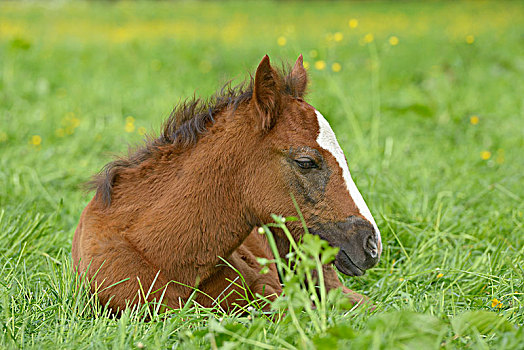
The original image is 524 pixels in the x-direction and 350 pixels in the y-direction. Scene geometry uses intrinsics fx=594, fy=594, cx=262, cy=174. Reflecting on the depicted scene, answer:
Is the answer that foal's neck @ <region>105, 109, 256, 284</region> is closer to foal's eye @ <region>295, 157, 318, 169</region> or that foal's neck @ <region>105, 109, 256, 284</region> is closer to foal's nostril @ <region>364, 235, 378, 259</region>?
foal's eye @ <region>295, 157, 318, 169</region>

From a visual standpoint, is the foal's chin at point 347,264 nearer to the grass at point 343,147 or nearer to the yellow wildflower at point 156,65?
the grass at point 343,147

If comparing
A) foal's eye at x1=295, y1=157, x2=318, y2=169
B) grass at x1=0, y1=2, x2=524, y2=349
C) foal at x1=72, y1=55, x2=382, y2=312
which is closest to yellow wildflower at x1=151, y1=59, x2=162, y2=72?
grass at x1=0, y1=2, x2=524, y2=349

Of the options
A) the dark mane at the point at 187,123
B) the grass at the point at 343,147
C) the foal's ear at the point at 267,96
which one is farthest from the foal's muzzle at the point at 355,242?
the dark mane at the point at 187,123

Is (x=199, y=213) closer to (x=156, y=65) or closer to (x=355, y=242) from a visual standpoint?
(x=355, y=242)

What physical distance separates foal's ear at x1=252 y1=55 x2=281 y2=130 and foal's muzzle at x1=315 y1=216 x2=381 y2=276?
541mm

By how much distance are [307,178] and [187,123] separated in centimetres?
64

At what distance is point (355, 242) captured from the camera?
2584mm

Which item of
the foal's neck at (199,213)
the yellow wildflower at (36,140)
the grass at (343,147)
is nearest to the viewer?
the grass at (343,147)

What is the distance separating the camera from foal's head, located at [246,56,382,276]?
8.46 ft

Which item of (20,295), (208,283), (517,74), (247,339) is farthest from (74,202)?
(517,74)

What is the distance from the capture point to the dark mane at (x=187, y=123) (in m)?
2.76

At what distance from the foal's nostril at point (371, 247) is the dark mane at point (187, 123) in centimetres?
74

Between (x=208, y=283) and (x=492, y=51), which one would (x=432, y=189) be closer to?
(x=208, y=283)

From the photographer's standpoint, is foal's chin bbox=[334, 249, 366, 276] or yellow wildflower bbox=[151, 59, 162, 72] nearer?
foal's chin bbox=[334, 249, 366, 276]
